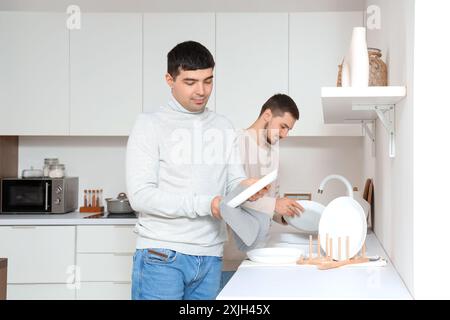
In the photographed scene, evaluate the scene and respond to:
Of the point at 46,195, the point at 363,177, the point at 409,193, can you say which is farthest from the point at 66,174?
the point at 409,193

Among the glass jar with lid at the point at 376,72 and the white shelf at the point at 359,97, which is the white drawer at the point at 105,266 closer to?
the white shelf at the point at 359,97

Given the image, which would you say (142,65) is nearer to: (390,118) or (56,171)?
(56,171)

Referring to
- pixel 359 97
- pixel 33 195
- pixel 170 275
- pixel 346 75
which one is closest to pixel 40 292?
pixel 33 195

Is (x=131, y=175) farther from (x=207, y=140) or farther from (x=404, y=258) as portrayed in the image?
(x=404, y=258)

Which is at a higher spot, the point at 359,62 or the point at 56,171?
the point at 359,62

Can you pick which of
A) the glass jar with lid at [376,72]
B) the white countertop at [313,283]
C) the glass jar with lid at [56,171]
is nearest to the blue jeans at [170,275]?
the white countertop at [313,283]

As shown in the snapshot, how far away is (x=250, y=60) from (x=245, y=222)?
2075 mm

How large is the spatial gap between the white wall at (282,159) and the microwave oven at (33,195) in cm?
36

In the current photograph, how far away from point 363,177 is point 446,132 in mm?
2460

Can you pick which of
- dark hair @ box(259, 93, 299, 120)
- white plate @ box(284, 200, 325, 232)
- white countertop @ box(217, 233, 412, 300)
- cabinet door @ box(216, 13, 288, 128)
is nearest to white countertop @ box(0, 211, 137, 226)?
cabinet door @ box(216, 13, 288, 128)

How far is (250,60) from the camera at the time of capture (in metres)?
3.78

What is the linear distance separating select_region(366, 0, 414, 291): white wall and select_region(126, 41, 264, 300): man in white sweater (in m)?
0.44

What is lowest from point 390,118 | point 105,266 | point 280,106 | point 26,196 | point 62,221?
point 105,266
